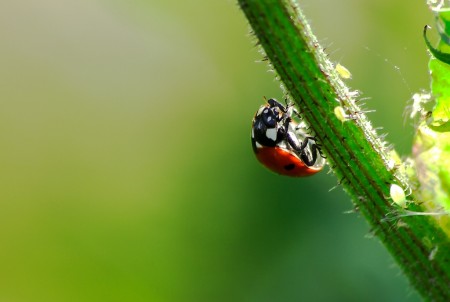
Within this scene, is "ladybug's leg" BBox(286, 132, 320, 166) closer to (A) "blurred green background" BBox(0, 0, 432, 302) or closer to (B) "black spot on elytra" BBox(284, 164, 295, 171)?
(B) "black spot on elytra" BBox(284, 164, 295, 171)

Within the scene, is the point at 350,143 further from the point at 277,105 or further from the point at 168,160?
the point at 168,160

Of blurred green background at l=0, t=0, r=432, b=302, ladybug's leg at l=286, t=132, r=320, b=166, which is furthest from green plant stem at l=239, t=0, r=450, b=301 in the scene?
blurred green background at l=0, t=0, r=432, b=302

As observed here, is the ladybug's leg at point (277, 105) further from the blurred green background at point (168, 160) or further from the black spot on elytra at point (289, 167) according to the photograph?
the blurred green background at point (168, 160)

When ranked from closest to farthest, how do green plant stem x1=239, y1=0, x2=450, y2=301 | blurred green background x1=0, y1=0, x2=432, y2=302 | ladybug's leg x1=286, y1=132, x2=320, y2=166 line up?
1. green plant stem x1=239, y1=0, x2=450, y2=301
2. ladybug's leg x1=286, y1=132, x2=320, y2=166
3. blurred green background x1=0, y1=0, x2=432, y2=302

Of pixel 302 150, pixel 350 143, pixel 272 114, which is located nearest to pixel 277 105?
pixel 272 114

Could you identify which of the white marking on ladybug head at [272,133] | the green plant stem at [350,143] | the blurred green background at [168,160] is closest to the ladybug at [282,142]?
the white marking on ladybug head at [272,133]

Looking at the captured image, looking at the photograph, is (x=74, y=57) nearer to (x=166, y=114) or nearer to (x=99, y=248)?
(x=166, y=114)
